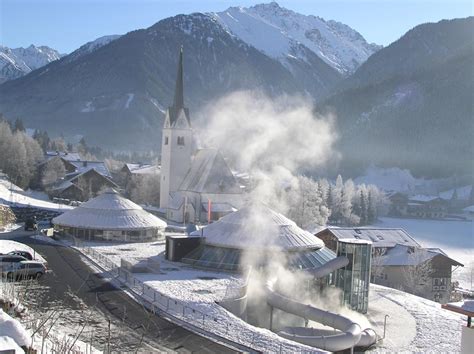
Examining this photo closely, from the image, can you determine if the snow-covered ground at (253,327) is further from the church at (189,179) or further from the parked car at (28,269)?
the church at (189,179)

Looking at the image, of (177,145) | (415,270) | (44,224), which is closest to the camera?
(415,270)

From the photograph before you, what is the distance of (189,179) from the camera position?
217ft

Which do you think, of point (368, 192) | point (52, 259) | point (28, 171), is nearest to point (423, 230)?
point (368, 192)

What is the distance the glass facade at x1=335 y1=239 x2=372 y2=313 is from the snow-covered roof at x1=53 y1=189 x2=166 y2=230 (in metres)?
18.5

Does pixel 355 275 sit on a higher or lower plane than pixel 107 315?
higher

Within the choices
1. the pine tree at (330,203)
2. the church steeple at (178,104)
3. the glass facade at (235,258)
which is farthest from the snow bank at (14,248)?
the pine tree at (330,203)

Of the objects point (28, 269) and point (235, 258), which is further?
point (235, 258)

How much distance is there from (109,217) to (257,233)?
13.0 m

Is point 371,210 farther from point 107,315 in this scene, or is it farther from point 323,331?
point 107,315

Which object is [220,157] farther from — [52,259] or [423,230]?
[423,230]

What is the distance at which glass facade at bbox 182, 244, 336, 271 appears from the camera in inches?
1390

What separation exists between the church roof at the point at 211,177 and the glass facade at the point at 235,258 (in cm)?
2545

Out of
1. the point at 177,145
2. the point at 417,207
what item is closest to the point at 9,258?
the point at 177,145

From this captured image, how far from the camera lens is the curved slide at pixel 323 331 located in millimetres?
22844
